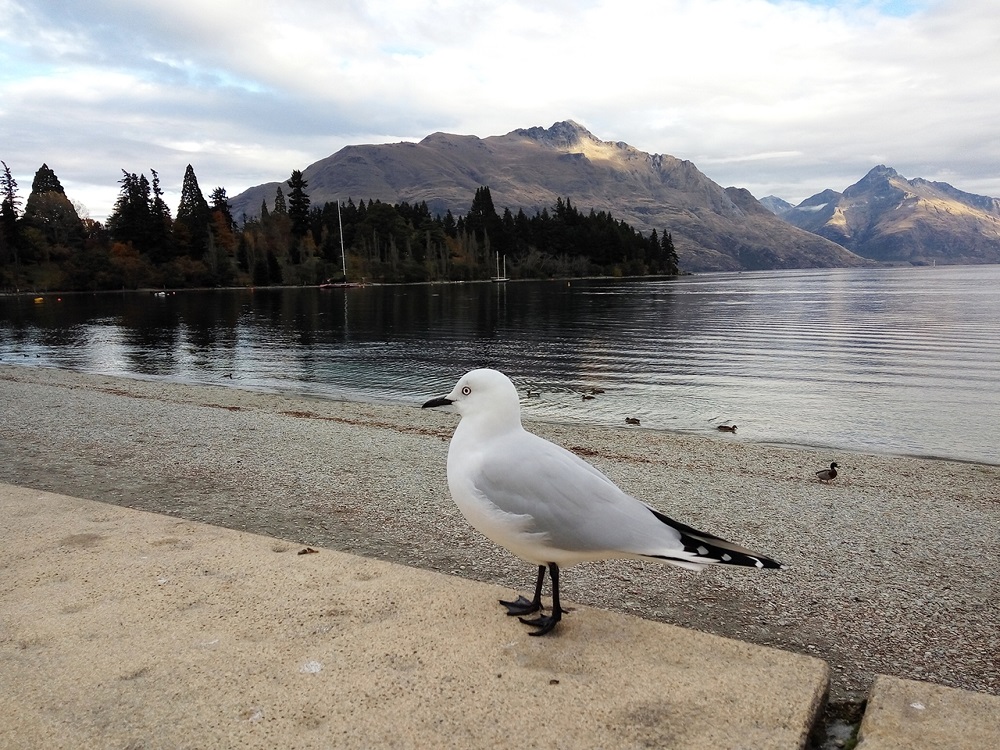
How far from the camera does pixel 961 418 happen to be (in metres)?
16.6

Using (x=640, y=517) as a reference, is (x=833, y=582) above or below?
below

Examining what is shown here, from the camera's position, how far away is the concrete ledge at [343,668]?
2.95m

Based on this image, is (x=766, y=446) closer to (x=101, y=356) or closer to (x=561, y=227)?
(x=101, y=356)

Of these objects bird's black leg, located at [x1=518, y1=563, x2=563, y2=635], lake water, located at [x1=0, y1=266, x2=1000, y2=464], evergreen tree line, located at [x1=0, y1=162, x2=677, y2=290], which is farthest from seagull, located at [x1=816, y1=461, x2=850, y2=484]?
evergreen tree line, located at [x1=0, y1=162, x2=677, y2=290]

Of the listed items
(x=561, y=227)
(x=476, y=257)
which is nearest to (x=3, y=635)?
(x=476, y=257)

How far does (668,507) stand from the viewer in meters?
7.73

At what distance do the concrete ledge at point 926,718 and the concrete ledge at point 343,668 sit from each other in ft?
0.79

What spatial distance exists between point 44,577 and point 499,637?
3.01 meters

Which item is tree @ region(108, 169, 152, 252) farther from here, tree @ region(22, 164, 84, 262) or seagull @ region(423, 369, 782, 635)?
seagull @ region(423, 369, 782, 635)

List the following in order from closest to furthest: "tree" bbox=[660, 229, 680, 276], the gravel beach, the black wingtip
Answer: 1. the black wingtip
2. the gravel beach
3. "tree" bbox=[660, 229, 680, 276]

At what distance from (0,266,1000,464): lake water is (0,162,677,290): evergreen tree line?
6685 centimetres

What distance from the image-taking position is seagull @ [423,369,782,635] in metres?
3.68

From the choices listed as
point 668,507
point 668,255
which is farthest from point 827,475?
point 668,255

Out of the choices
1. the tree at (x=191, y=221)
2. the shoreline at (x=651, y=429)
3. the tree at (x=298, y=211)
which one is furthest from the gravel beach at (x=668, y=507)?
the tree at (x=298, y=211)
